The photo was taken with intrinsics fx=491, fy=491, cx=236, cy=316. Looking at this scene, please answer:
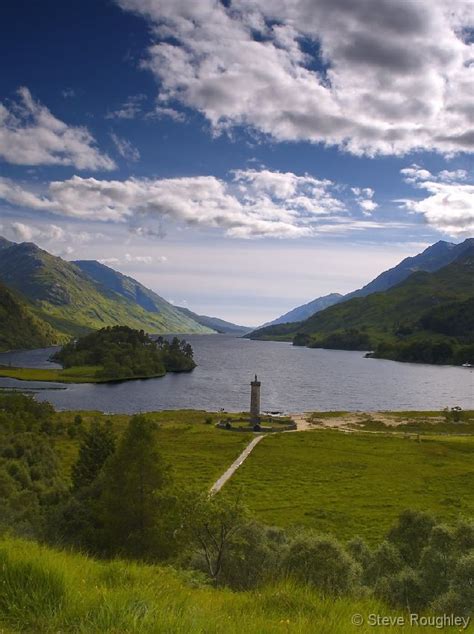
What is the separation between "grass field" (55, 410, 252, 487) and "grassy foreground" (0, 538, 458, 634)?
5635 cm

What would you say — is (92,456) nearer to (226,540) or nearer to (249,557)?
(226,540)

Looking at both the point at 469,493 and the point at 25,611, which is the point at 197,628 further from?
the point at 469,493

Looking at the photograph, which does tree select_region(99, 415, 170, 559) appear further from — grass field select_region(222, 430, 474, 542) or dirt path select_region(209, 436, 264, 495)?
dirt path select_region(209, 436, 264, 495)

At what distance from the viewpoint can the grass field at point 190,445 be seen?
7681 cm

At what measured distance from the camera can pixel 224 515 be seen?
30188 millimetres

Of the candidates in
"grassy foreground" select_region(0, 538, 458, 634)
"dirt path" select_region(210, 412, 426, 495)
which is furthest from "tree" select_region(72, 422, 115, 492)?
"dirt path" select_region(210, 412, 426, 495)

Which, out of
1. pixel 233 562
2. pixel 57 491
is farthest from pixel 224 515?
pixel 57 491

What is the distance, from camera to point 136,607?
779 cm

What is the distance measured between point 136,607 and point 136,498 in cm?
2880

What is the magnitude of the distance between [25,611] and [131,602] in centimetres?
177

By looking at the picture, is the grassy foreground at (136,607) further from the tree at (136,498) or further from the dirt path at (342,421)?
the dirt path at (342,421)

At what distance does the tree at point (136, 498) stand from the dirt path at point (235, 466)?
65.5ft

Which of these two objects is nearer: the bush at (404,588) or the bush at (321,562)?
the bush at (404,588)

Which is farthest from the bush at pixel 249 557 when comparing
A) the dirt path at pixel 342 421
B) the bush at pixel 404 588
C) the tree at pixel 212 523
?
the dirt path at pixel 342 421
